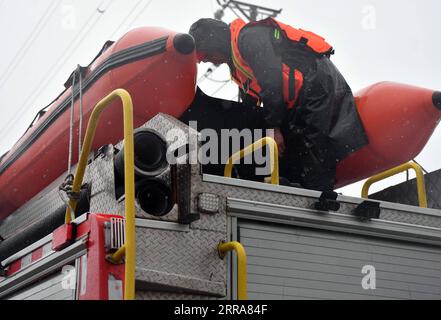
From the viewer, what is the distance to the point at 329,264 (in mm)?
3291

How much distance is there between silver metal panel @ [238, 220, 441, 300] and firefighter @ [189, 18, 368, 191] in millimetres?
1004

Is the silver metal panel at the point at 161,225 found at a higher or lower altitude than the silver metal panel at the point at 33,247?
lower

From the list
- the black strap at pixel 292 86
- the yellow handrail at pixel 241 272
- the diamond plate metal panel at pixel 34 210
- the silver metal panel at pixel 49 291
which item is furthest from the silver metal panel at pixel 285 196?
the black strap at pixel 292 86

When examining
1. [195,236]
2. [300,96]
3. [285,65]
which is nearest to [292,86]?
[300,96]

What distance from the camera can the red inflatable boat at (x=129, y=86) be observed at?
15.3 ft

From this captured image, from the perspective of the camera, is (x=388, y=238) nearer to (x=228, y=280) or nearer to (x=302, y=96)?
(x=228, y=280)

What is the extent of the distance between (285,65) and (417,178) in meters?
1.23

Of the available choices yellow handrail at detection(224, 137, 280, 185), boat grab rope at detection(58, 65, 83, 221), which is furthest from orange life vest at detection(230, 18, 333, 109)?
yellow handrail at detection(224, 137, 280, 185)

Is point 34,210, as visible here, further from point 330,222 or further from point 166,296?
point 330,222

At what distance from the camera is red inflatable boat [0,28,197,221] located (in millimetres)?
4660

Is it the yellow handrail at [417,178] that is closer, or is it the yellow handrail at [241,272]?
the yellow handrail at [241,272]

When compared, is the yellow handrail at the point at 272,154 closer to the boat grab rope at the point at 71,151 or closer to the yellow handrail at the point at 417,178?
the boat grab rope at the point at 71,151

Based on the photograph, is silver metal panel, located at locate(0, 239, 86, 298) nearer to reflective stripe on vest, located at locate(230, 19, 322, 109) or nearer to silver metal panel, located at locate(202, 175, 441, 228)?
silver metal panel, located at locate(202, 175, 441, 228)
